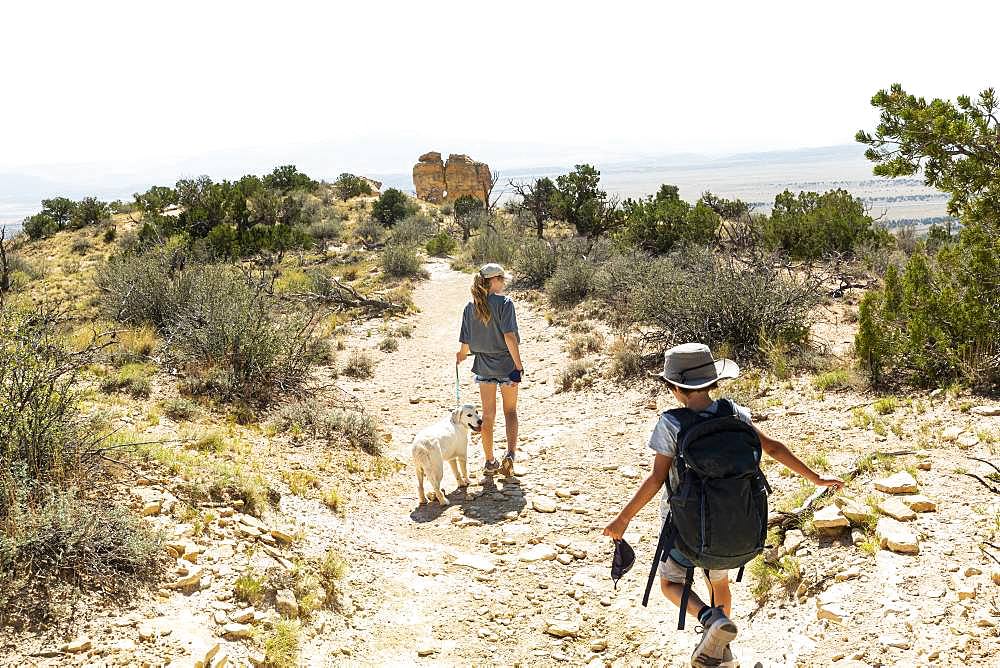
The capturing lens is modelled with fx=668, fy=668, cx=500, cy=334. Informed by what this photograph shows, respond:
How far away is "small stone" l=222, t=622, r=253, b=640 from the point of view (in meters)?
3.45

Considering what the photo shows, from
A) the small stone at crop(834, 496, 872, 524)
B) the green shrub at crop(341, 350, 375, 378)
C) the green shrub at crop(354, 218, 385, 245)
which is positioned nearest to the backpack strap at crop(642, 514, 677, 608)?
the small stone at crop(834, 496, 872, 524)

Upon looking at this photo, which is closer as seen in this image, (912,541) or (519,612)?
(912,541)

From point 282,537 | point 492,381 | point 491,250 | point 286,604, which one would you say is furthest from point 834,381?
point 491,250

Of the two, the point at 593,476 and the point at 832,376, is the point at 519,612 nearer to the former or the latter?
the point at 593,476

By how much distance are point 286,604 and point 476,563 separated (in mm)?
1369

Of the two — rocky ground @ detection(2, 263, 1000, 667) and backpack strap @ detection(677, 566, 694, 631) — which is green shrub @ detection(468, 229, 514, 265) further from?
backpack strap @ detection(677, 566, 694, 631)

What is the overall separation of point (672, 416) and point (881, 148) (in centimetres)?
405

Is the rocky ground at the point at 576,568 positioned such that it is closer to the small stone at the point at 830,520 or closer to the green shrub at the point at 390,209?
the small stone at the point at 830,520

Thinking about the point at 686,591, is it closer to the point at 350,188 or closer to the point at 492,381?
the point at 492,381

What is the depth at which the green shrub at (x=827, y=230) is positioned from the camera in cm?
1656

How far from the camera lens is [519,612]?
4.15 metres

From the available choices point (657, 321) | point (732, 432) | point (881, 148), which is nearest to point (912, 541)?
point (732, 432)

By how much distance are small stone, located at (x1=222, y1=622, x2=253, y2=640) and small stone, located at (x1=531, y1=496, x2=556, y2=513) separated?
259 cm

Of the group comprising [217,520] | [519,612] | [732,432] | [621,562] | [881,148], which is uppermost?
[881,148]
